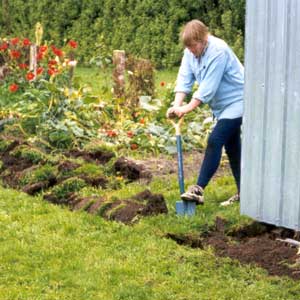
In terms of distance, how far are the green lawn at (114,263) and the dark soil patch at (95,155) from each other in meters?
1.52

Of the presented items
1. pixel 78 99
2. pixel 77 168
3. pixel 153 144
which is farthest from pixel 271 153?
pixel 78 99

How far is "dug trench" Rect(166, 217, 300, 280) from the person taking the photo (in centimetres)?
555

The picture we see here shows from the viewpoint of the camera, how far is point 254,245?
5.92 meters

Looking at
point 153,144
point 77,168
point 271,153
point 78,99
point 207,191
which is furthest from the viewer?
point 78,99

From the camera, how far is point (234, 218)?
6477 millimetres

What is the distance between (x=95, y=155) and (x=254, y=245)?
3106 millimetres

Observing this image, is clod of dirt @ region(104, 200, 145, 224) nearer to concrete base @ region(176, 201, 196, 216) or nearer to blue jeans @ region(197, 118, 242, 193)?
concrete base @ region(176, 201, 196, 216)

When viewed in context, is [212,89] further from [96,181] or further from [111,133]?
[111,133]

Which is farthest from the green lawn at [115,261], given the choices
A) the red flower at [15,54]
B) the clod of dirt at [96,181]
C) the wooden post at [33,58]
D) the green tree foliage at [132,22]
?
the green tree foliage at [132,22]

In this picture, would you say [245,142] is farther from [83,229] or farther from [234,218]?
[83,229]

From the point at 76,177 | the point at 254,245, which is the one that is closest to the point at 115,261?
the point at 254,245

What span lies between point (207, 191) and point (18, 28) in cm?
1635

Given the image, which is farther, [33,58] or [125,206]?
[33,58]

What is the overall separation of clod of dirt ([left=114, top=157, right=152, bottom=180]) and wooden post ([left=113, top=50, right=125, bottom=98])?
9.20 feet
